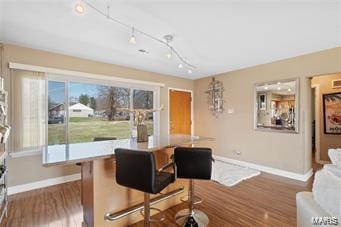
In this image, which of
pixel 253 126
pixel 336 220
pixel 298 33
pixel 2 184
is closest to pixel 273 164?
pixel 253 126

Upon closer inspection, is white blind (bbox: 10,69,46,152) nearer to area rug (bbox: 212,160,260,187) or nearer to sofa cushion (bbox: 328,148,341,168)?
area rug (bbox: 212,160,260,187)

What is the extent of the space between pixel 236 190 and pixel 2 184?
3.42 meters

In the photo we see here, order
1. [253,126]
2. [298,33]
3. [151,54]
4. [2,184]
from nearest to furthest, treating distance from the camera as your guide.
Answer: [2,184]
[298,33]
[151,54]
[253,126]

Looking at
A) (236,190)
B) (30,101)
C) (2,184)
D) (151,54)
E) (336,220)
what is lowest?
(236,190)

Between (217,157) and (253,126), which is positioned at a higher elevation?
(253,126)

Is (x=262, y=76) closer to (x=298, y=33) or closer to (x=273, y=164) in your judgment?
(x=298, y=33)

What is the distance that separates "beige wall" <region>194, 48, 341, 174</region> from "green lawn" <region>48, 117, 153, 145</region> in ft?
8.46

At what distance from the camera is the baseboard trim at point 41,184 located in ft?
10.1

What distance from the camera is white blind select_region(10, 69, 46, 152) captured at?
3.10m

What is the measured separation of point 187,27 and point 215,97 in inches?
123

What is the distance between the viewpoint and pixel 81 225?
7.14ft

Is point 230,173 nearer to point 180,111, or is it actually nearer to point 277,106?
point 277,106

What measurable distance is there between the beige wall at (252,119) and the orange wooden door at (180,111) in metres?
0.30

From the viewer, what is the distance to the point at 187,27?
255cm
